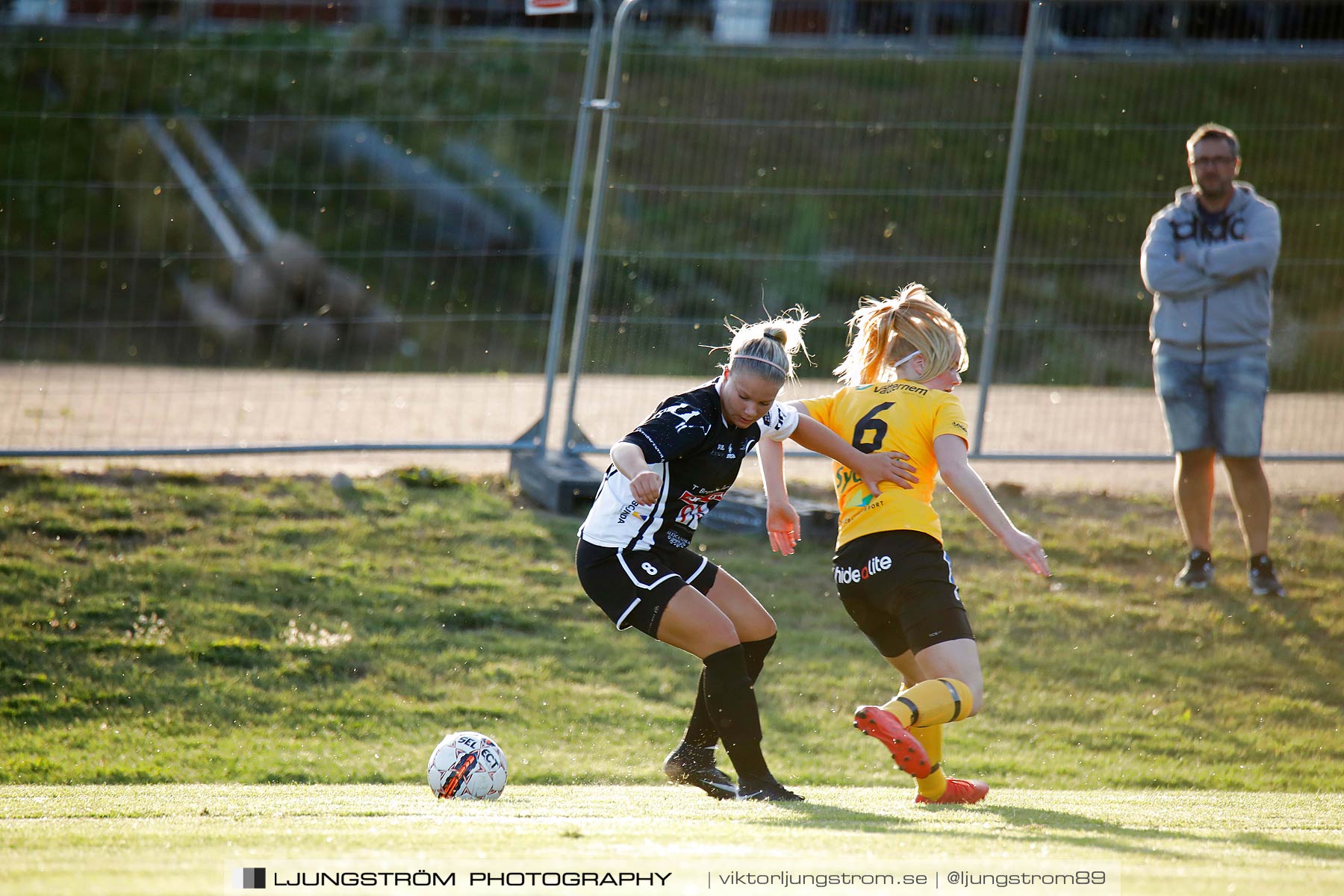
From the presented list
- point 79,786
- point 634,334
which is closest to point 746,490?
point 634,334

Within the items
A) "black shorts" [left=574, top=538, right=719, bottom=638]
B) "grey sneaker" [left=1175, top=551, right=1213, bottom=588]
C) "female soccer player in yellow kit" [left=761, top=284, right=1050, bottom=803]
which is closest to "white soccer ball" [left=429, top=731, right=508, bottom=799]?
"black shorts" [left=574, top=538, right=719, bottom=638]

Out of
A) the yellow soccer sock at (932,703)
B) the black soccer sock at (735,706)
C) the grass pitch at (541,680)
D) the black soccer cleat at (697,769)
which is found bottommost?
the grass pitch at (541,680)

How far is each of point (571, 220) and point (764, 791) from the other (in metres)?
4.77

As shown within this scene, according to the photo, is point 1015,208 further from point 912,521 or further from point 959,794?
point 959,794

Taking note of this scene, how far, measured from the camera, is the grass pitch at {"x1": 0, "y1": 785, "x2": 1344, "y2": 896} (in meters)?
3.07

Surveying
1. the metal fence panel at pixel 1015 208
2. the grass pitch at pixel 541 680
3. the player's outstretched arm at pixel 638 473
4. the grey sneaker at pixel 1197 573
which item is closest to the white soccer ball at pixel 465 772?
the grass pitch at pixel 541 680

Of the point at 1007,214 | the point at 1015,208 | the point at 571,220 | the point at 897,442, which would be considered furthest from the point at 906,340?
the point at 1015,208

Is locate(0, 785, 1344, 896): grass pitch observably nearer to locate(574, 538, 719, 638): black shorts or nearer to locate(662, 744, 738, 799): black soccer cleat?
locate(662, 744, 738, 799): black soccer cleat

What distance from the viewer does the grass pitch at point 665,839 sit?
3.07 metres

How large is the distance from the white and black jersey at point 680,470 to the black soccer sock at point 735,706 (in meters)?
0.45

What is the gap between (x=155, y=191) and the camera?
15.1m

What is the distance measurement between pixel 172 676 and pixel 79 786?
53.5 inches

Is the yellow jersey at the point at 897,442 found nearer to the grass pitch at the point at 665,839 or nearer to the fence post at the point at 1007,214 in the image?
the grass pitch at the point at 665,839

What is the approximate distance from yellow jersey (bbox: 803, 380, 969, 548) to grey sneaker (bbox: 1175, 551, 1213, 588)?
370 cm
